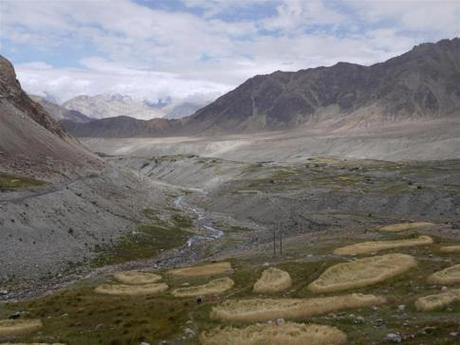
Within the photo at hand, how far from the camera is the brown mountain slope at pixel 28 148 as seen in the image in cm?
13838

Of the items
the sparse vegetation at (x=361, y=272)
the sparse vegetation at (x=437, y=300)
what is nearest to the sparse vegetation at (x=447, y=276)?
the sparse vegetation at (x=361, y=272)

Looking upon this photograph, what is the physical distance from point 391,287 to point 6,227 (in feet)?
209

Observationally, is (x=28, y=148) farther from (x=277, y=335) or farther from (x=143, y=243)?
(x=277, y=335)

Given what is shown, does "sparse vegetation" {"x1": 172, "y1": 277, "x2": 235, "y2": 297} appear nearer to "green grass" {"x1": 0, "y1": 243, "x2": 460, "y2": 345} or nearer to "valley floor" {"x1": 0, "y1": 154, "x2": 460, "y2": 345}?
"green grass" {"x1": 0, "y1": 243, "x2": 460, "y2": 345}

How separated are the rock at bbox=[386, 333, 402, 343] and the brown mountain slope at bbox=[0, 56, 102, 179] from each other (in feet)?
374

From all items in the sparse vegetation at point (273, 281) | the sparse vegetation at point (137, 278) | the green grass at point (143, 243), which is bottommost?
the green grass at point (143, 243)

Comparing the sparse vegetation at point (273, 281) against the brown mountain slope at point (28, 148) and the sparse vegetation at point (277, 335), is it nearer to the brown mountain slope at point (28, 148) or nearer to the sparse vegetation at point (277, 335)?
the sparse vegetation at point (277, 335)

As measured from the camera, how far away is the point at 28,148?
484 feet

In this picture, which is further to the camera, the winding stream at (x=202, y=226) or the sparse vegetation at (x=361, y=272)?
the winding stream at (x=202, y=226)

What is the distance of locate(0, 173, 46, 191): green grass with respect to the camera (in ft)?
379

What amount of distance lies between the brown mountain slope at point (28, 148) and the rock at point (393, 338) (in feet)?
374

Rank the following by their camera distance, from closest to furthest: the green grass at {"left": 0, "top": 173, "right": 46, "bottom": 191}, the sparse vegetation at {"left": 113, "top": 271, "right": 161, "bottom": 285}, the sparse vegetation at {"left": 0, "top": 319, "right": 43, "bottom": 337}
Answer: the sparse vegetation at {"left": 0, "top": 319, "right": 43, "bottom": 337} → the sparse vegetation at {"left": 113, "top": 271, "right": 161, "bottom": 285} → the green grass at {"left": 0, "top": 173, "right": 46, "bottom": 191}

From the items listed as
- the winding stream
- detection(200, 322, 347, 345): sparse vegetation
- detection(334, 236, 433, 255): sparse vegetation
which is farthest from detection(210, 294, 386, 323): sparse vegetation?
the winding stream

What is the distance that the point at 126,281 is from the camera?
2623 inches
